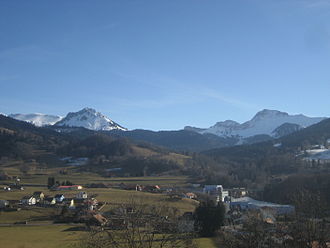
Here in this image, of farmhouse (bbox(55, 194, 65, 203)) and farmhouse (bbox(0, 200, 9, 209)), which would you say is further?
farmhouse (bbox(55, 194, 65, 203))

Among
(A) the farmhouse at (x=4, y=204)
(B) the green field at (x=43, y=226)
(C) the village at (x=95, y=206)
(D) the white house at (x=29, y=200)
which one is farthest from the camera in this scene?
(D) the white house at (x=29, y=200)

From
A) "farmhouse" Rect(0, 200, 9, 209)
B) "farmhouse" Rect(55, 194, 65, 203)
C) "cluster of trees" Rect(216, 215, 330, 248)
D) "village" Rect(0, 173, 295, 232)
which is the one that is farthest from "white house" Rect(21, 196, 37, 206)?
"cluster of trees" Rect(216, 215, 330, 248)

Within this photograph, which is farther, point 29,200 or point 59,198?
point 59,198

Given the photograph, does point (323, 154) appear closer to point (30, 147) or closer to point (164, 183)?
point (164, 183)

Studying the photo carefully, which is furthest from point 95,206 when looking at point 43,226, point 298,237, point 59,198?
point 298,237

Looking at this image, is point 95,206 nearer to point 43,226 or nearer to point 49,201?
point 49,201

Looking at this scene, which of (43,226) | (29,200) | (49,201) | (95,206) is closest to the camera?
(43,226)

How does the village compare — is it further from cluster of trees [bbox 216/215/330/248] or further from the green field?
cluster of trees [bbox 216/215/330/248]

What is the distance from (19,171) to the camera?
121938 mm

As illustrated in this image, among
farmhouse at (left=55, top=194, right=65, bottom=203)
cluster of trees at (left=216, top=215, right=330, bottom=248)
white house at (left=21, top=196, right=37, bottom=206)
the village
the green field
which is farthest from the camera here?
farmhouse at (left=55, top=194, right=65, bottom=203)

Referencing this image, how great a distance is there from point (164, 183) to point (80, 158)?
228 ft

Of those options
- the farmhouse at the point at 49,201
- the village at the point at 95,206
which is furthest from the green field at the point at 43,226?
the farmhouse at the point at 49,201

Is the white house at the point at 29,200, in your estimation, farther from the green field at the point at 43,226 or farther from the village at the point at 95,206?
the green field at the point at 43,226

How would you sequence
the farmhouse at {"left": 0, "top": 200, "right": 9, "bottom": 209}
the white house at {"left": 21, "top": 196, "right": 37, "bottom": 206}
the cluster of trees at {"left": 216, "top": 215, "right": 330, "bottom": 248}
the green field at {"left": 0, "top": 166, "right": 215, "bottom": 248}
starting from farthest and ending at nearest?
the white house at {"left": 21, "top": 196, "right": 37, "bottom": 206}, the farmhouse at {"left": 0, "top": 200, "right": 9, "bottom": 209}, the green field at {"left": 0, "top": 166, "right": 215, "bottom": 248}, the cluster of trees at {"left": 216, "top": 215, "right": 330, "bottom": 248}
